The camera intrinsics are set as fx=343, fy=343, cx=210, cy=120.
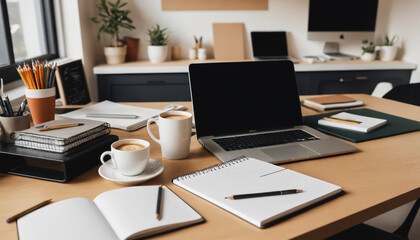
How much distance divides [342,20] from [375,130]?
224cm

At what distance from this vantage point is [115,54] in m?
2.82

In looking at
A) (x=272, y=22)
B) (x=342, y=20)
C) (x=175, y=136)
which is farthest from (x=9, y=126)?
(x=342, y=20)

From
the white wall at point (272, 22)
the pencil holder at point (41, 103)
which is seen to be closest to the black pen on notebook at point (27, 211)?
the pencil holder at point (41, 103)

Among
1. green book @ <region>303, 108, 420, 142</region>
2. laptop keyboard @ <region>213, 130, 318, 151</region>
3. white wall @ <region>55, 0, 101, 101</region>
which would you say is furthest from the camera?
white wall @ <region>55, 0, 101, 101</region>

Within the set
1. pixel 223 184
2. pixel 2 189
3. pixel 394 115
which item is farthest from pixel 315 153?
pixel 2 189

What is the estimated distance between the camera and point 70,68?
5.18 ft

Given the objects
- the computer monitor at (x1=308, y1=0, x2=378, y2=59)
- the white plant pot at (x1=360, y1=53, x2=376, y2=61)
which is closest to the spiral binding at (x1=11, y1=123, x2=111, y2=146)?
the computer monitor at (x1=308, y1=0, x2=378, y2=59)

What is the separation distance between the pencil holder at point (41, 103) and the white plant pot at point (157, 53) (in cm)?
181

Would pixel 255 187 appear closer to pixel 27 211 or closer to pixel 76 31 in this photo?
pixel 27 211

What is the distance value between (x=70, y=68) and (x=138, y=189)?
3.37 feet

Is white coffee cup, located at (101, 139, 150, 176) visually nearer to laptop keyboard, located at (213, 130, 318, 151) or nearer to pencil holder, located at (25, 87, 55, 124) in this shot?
laptop keyboard, located at (213, 130, 318, 151)

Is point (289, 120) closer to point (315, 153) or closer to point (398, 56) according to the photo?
point (315, 153)

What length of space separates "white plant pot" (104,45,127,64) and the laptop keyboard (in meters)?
1.99

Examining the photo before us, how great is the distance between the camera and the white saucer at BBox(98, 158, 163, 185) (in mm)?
804
